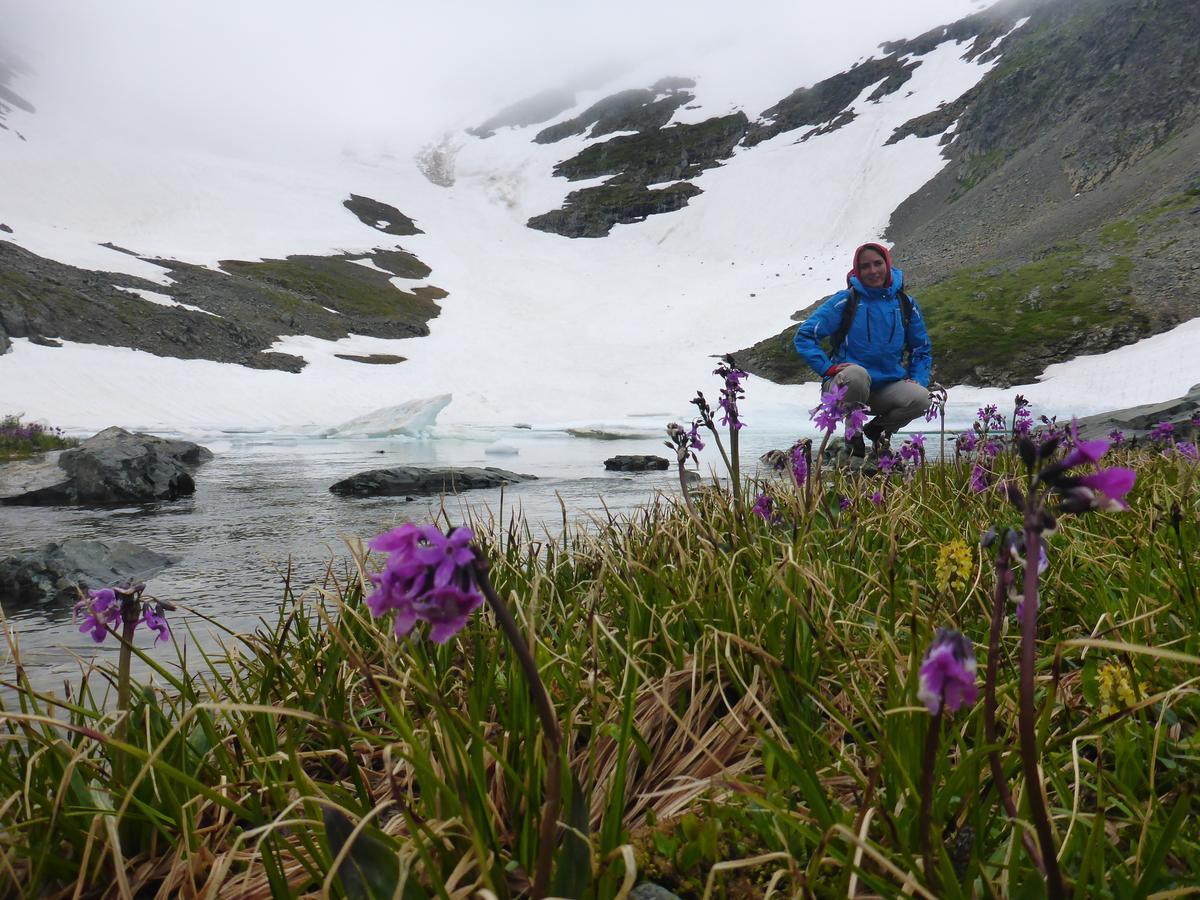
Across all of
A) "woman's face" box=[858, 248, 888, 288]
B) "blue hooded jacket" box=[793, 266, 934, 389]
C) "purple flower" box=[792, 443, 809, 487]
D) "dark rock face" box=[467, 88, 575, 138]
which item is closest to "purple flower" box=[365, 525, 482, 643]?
"purple flower" box=[792, 443, 809, 487]

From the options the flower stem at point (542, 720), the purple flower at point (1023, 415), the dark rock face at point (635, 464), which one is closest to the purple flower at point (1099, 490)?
the flower stem at point (542, 720)

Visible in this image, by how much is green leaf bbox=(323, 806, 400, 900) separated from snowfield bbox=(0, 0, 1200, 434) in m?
23.9

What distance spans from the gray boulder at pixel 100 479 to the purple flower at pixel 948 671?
11.0 m

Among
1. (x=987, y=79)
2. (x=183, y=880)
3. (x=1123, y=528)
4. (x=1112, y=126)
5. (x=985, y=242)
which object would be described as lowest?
(x=183, y=880)

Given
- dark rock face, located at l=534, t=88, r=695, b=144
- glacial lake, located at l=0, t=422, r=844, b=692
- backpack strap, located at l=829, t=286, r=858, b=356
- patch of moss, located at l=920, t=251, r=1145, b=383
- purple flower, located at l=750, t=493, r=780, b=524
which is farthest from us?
dark rock face, located at l=534, t=88, r=695, b=144

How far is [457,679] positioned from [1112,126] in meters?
67.9

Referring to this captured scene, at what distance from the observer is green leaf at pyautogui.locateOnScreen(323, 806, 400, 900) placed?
104 cm

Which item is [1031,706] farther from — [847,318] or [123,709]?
[847,318]

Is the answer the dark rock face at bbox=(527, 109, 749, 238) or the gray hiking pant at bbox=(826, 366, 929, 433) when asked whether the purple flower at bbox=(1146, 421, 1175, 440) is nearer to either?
the gray hiking pant at bbox=(826, 366, 929, 433)

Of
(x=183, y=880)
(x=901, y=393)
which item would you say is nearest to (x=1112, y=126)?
(x=901, y=393)

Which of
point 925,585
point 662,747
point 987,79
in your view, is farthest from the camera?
point 987,79

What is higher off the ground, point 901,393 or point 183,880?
point 901,393

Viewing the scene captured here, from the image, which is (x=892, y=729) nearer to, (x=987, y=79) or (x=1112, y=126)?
(x=1112, y=126)

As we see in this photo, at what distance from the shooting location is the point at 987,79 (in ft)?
262
